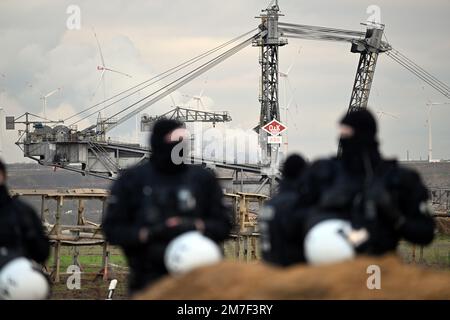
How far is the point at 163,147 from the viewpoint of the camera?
1047 cm

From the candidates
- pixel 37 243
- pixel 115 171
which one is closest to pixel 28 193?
pixel 37 243

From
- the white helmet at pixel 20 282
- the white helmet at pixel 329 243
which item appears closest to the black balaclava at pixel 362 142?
the white helmet at pixel 329 243

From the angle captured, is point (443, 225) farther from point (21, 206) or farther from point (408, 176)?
point (408, 176)

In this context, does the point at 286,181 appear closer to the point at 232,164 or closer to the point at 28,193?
the point at 28,193

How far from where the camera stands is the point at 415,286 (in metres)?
9.42

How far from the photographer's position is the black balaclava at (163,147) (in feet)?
34.3

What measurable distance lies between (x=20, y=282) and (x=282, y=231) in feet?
8.91

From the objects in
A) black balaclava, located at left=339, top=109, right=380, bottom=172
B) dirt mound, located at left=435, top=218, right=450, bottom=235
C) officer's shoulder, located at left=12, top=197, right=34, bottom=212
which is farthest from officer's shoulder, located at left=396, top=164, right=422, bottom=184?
dirt mound, located at left=435, top=218, right=450, bottom=235

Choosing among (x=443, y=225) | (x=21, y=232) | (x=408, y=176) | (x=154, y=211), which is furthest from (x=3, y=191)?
(x=443, y=225)

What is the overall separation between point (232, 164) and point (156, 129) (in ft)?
227

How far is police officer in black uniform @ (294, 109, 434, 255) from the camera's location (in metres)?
10.3

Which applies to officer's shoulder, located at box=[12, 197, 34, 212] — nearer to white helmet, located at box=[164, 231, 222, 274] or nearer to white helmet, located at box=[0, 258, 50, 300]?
white helmet, located at box=[0, 258, 50, 300]
